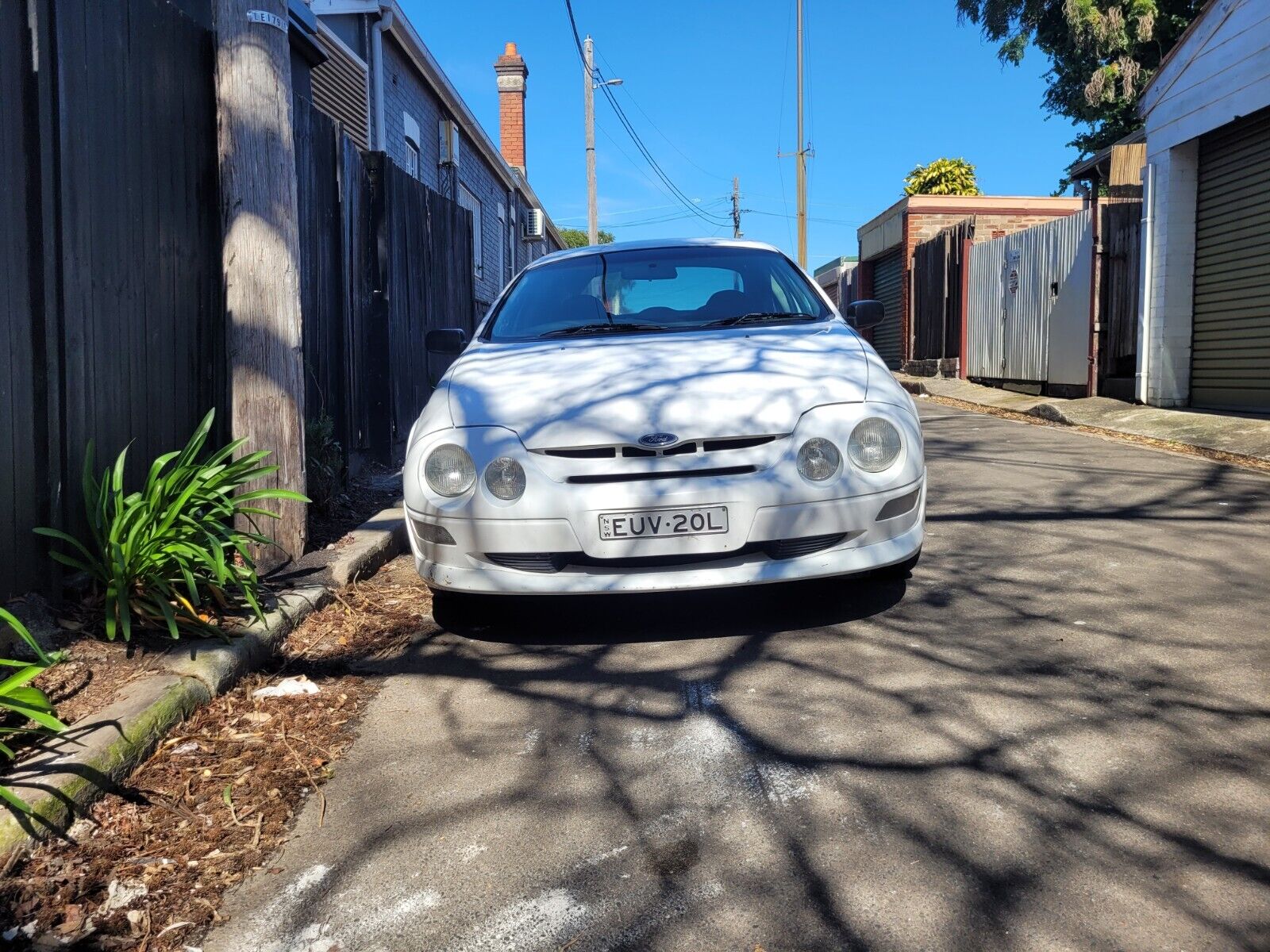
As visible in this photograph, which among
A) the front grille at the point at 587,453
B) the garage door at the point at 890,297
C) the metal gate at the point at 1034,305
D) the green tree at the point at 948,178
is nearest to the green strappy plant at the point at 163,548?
the front grille at the point at 587,453

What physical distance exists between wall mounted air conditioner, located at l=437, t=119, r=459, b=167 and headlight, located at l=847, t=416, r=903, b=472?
46.1 ft

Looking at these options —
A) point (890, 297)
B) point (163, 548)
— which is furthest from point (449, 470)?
point (890, 297)

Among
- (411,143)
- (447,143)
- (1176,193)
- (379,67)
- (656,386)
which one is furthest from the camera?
(447,143)

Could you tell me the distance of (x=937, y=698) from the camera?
3342mm

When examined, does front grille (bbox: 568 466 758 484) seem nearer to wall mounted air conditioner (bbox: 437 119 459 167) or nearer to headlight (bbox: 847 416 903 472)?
headlight (bbox: 847 416 903 472)

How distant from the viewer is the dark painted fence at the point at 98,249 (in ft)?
11.2

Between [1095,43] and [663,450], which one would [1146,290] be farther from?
[1095,43]

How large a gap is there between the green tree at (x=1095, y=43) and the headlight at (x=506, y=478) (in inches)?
1002

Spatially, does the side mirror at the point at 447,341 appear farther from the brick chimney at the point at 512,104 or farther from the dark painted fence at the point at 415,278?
the brick chimney at the point at 512,104

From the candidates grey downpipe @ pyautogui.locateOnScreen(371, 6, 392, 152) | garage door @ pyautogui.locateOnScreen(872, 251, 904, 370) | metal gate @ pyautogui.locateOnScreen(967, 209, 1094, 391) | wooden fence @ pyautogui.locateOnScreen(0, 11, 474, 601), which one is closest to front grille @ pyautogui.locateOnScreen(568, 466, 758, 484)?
wooden fence @ pyautogui.locateOnScreen(0, 11, 474, 601)

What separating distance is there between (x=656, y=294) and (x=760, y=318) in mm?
724

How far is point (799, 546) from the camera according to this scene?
3834mm

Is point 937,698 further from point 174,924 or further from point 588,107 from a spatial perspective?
point 588,107

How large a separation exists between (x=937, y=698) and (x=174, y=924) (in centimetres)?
220
